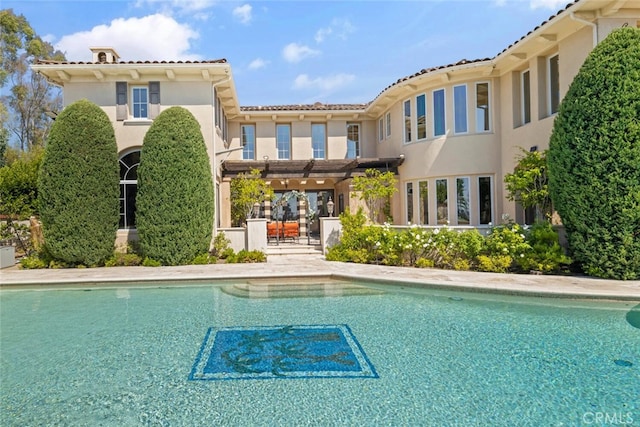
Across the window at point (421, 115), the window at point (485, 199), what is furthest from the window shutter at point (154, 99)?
the window at point (485, 199)

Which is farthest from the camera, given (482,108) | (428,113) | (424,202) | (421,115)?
(424,202)

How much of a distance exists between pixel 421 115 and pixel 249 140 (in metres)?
10.0

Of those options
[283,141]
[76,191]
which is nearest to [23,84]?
[283,141]

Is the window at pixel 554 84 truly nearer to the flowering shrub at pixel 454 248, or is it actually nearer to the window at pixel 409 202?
the flowering shrub at pixel 454 248

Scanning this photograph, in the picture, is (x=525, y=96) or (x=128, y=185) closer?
(x=525, y=96)

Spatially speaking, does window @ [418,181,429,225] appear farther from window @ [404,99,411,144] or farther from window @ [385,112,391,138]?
window @ [385,112,391,138]

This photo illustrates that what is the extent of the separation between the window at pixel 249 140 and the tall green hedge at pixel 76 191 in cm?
898

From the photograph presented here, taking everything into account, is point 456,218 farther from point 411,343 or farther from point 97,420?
point 97,420

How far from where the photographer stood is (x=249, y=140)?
2300 cm

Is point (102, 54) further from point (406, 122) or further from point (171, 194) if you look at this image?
point (406, 122)

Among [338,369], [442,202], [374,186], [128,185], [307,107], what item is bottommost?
[338,369]

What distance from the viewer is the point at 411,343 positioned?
7020mm

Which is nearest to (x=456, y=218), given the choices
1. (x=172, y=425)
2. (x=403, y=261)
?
(x=403, y=261)

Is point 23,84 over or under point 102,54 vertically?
over
